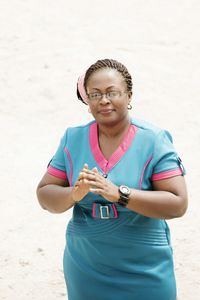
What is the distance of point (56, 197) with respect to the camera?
114 inches

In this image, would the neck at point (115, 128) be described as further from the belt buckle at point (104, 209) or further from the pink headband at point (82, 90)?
the belt buckle at point (104, 209)

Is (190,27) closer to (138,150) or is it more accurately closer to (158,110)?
(158,110)

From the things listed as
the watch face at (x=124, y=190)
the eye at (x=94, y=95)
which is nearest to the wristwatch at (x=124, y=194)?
the watch face at (x=124, y=190)

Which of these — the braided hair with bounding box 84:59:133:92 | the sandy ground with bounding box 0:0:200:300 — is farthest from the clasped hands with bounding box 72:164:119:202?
the sandy ground with bounding box 0:0:200:300

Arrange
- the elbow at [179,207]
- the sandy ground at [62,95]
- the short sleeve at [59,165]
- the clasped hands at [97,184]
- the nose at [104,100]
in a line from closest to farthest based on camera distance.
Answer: the clasped hands at [97,184]
the elbow at [179,207]
the nose at [104,100]
the short sleeve at [59,165]
the sandy ground at [62,95]

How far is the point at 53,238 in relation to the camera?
6039 mm

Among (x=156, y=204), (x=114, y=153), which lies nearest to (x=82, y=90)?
(x=114, y=153)

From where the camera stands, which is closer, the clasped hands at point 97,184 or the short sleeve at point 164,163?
the clasped hands at point 97,184

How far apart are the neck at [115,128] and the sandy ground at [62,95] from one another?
2.54m

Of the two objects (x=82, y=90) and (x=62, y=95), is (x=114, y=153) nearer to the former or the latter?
(x=82, y=90)

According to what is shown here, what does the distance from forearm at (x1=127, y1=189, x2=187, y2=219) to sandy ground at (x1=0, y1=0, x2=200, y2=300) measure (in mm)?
2513

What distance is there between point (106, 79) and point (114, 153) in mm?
345

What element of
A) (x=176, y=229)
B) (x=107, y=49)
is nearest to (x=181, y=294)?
(x=176, y=229)

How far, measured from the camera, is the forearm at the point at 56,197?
281cm
